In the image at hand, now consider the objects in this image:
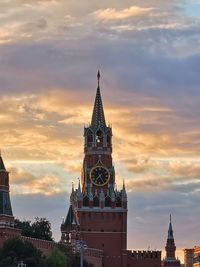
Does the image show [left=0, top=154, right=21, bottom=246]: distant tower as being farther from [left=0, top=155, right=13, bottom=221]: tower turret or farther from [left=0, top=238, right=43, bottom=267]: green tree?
[left=0, top=238, right=43, bottom=267]: green tree

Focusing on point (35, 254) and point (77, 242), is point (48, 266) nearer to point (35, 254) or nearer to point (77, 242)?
point (35, 254)

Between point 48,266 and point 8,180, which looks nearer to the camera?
point 48,266

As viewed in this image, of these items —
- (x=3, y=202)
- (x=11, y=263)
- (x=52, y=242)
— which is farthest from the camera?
(x=52, y=242)

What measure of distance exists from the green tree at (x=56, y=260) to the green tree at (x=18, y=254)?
3.03ft

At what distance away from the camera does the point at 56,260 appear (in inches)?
6565

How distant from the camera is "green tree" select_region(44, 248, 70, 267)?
165375 millimetres

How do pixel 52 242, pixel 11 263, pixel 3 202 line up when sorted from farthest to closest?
pixel 52 242 < pixel 3 202 < pixel 11 263

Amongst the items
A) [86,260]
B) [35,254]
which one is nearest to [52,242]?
[86,260]

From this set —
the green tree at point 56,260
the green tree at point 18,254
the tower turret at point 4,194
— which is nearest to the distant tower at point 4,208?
the tower turret at point 4,194

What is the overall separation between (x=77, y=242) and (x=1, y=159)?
27674 mm

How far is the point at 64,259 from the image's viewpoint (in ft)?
555

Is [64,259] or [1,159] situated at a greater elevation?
[1,159]

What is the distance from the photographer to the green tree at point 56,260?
543ft

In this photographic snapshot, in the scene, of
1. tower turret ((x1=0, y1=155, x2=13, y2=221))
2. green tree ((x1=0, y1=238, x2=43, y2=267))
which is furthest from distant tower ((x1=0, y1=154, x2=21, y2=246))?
green tree ((x1=0, y1=238, x2=43, y2=267))
